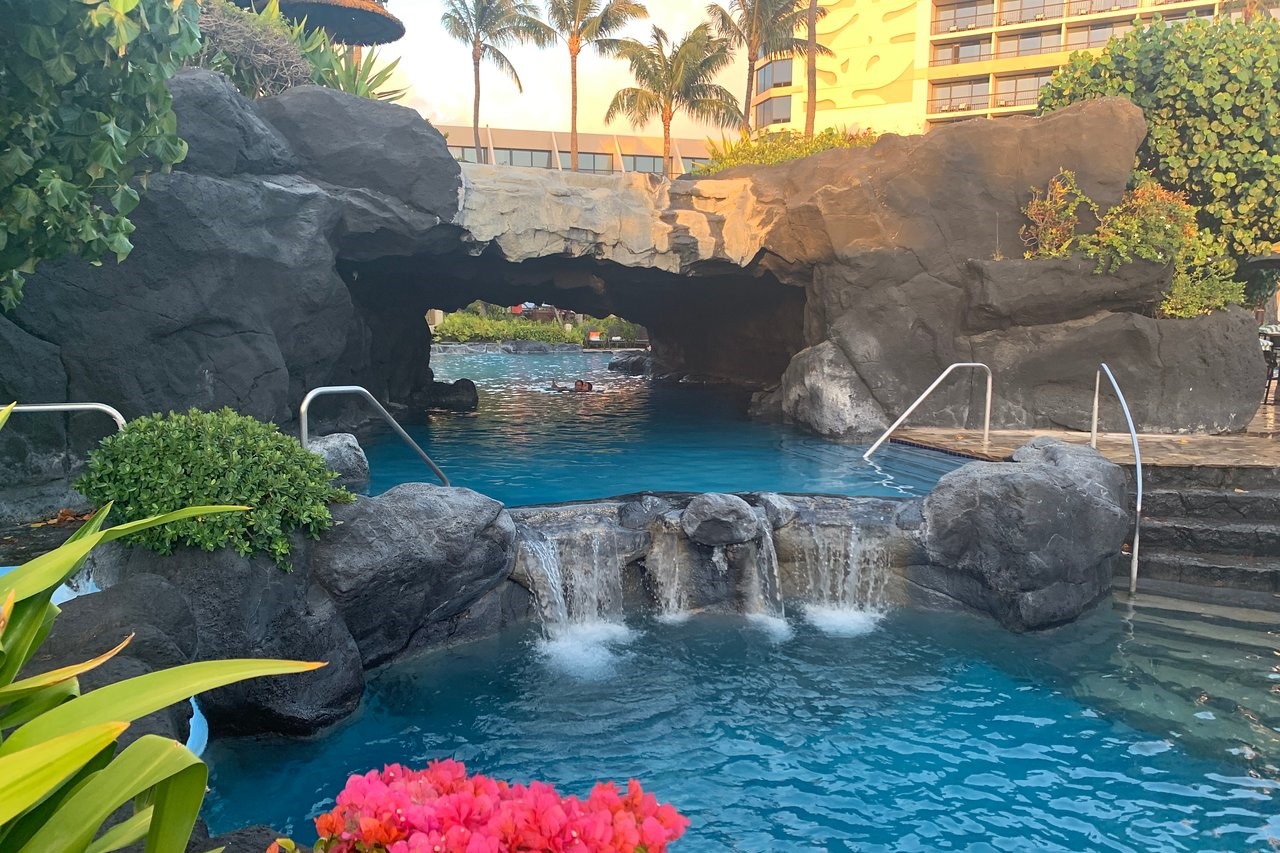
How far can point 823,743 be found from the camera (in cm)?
584

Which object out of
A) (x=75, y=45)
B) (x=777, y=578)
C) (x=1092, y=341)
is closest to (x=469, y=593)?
(x=777, y=578)

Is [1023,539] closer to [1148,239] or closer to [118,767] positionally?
[118,767]

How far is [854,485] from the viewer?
10.7 meters

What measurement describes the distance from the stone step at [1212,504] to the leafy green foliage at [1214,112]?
23.7 ft

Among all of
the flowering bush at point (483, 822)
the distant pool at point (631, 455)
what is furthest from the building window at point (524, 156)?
the flowering bush at point (483, 822)

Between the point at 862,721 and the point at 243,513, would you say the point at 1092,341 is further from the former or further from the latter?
the point at 243,513

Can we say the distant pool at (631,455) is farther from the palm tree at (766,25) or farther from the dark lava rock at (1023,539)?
the palm tree at (766,25)

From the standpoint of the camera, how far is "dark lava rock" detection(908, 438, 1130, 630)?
7797 mm

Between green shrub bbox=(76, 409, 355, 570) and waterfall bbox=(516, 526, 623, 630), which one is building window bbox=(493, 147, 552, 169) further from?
green shrub bbox=(76, 409, 355, 570)

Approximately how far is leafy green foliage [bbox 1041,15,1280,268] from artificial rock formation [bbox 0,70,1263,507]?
90 centimetres

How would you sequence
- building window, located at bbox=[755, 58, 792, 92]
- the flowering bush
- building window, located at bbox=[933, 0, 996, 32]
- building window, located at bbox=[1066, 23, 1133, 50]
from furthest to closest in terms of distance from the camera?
1. building window, located at bbox=[755, 58, 792, 92]
2. building window, located at bbox=[933, 0, 996, 32]
3. building window, located at bbox=[1066, 23, 1133, 50]
4. the flowering bush

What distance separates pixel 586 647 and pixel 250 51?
10804 millimetres

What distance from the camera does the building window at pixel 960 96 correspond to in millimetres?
49312

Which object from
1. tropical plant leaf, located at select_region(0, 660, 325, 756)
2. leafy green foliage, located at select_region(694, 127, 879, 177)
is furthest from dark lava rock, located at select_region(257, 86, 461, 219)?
tropical plant leaf, located at select_region(0, 660, 325, 756)
